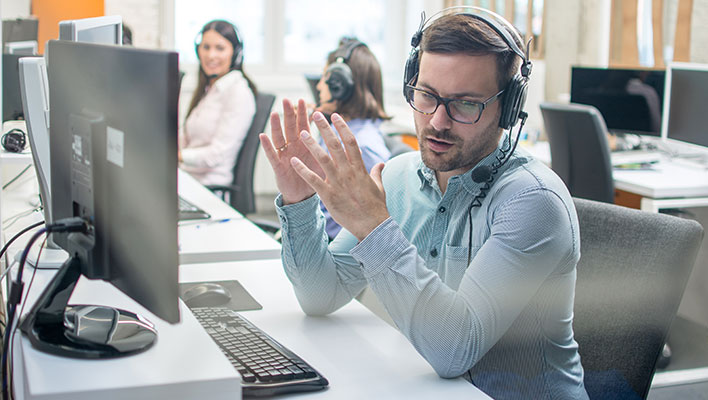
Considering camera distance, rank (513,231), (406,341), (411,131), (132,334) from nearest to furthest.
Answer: (132,334), (513,231), (406,341), (411,131)

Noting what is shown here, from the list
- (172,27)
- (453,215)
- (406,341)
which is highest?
(172,27)

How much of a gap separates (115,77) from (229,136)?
2.57 metres

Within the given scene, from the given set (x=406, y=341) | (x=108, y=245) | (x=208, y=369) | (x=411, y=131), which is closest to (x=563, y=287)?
(x=406, y=341)

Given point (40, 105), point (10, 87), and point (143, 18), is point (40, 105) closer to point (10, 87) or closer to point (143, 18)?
point (10, 87)

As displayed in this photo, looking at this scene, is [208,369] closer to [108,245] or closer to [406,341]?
[108,245]

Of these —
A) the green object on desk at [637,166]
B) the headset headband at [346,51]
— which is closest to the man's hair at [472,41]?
the headset headband at [346,51]

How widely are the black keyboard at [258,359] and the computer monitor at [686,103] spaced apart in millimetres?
2867

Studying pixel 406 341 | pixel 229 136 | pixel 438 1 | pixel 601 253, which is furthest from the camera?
pixel 438 1

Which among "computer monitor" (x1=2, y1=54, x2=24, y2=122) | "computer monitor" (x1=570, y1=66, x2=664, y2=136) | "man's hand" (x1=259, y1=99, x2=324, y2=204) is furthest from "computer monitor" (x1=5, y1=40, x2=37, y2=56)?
"computer monitor" (x1=570, y1=66, x2=664, y2=136)

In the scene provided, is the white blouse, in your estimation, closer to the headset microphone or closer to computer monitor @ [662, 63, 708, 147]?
computer monitor @ [662, 63, 708, 147]

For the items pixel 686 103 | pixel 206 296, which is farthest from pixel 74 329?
pixel 686 103

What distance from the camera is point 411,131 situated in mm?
4902

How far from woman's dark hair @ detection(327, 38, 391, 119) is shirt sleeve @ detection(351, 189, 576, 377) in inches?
61.9

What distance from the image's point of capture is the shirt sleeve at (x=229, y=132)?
11.4 ft
